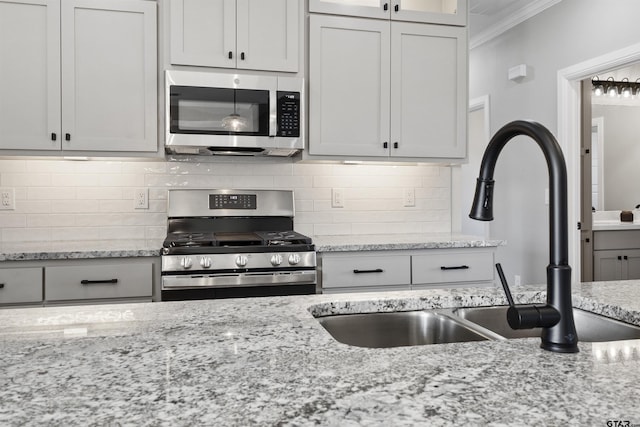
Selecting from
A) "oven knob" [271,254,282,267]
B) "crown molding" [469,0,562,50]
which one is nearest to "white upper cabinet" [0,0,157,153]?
"oven knob" [271,254,282,267]

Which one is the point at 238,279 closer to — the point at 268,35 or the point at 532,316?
the point at 268,35

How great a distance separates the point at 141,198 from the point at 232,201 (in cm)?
54

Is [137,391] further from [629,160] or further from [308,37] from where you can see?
[629,160]

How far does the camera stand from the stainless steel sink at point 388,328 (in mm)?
1190

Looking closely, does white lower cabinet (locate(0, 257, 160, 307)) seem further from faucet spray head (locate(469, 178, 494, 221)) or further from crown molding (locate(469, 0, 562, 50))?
crown molding (locate(469, 0, 562, 50))

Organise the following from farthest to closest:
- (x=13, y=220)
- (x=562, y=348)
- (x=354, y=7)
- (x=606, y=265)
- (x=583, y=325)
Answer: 1. (x=606, y=265)
2. (x=354, y=7)
3. (x=13, y=220)
4. (x=583, y=325)
5. (x=562, y=348)

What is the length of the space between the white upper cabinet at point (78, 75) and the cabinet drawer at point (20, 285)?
0.66 metres

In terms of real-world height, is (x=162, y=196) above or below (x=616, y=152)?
below

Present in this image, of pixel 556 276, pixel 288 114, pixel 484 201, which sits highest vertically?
pixel 288 114

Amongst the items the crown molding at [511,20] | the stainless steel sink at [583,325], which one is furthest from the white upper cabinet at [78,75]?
the crown molding at [511,20]

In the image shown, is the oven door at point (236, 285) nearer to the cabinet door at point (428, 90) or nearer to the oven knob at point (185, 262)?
the oven knob at point (185, 262)

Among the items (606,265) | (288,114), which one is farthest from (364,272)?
(606,265)

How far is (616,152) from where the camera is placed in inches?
213

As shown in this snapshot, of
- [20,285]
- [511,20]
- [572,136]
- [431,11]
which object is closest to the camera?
[20,285]
